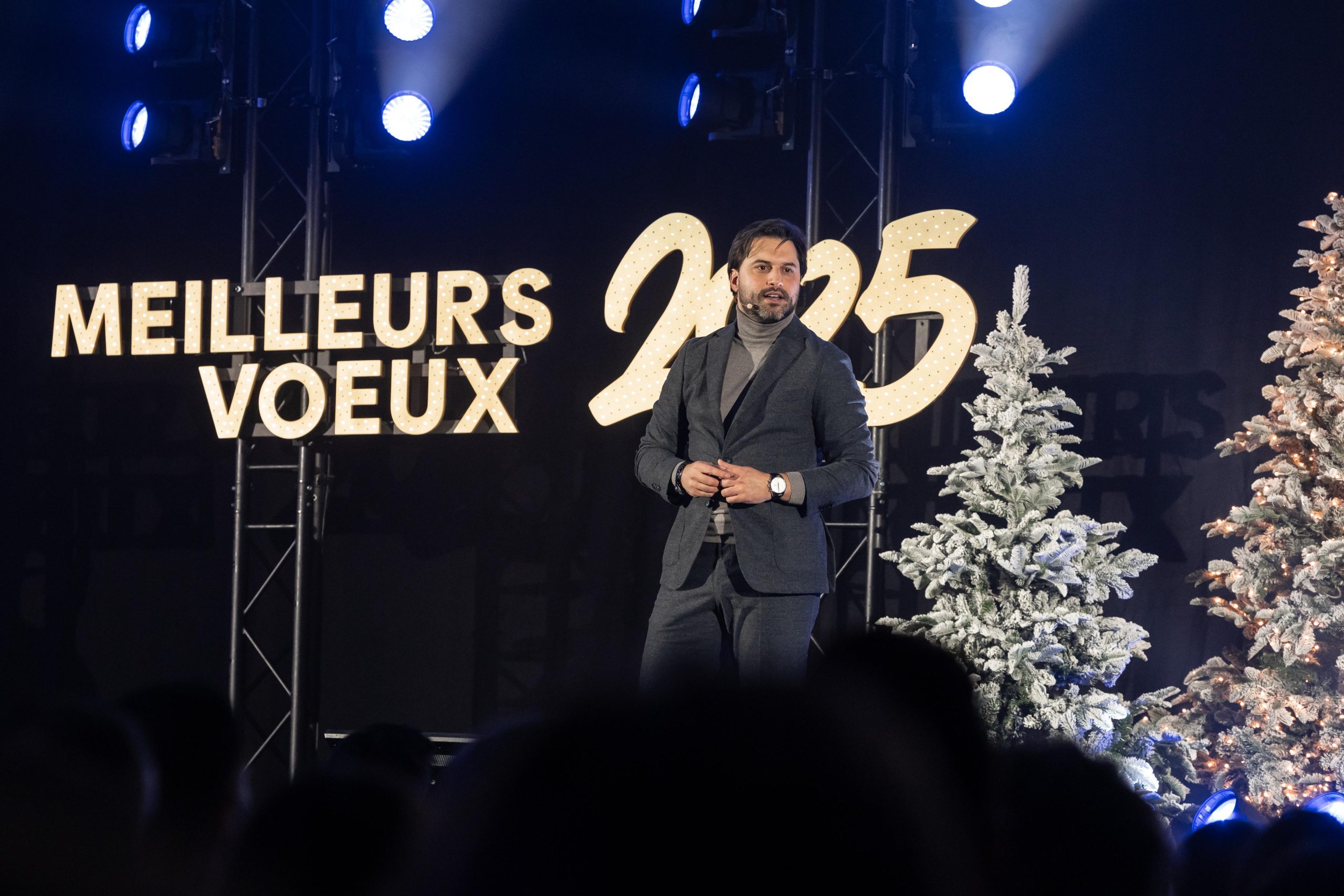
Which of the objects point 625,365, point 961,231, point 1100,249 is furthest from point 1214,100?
point 625,365

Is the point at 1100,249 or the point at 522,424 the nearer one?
the point at 1100,249

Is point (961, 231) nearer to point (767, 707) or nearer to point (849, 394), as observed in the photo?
point (849, 394)

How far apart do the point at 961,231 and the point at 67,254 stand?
4373 mm

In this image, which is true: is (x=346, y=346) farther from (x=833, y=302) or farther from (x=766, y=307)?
(x=766, y=307)

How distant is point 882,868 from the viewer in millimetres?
412

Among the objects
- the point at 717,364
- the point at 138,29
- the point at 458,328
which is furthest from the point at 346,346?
the point at 717,364

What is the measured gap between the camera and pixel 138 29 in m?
5.90

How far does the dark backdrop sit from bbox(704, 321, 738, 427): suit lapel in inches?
87.3

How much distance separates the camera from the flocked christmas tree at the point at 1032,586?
4.18 metres

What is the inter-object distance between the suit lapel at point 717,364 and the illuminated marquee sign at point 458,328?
5.59ft

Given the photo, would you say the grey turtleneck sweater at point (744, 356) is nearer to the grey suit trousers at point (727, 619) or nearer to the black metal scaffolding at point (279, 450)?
the grey suit trousers at point (727, 619)

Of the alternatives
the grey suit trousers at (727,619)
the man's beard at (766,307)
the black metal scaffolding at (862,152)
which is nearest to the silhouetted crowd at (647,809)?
the grey suit trousers at (727,619)

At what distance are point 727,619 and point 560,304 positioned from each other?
9.59 ft

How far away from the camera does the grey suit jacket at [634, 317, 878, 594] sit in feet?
9.80
